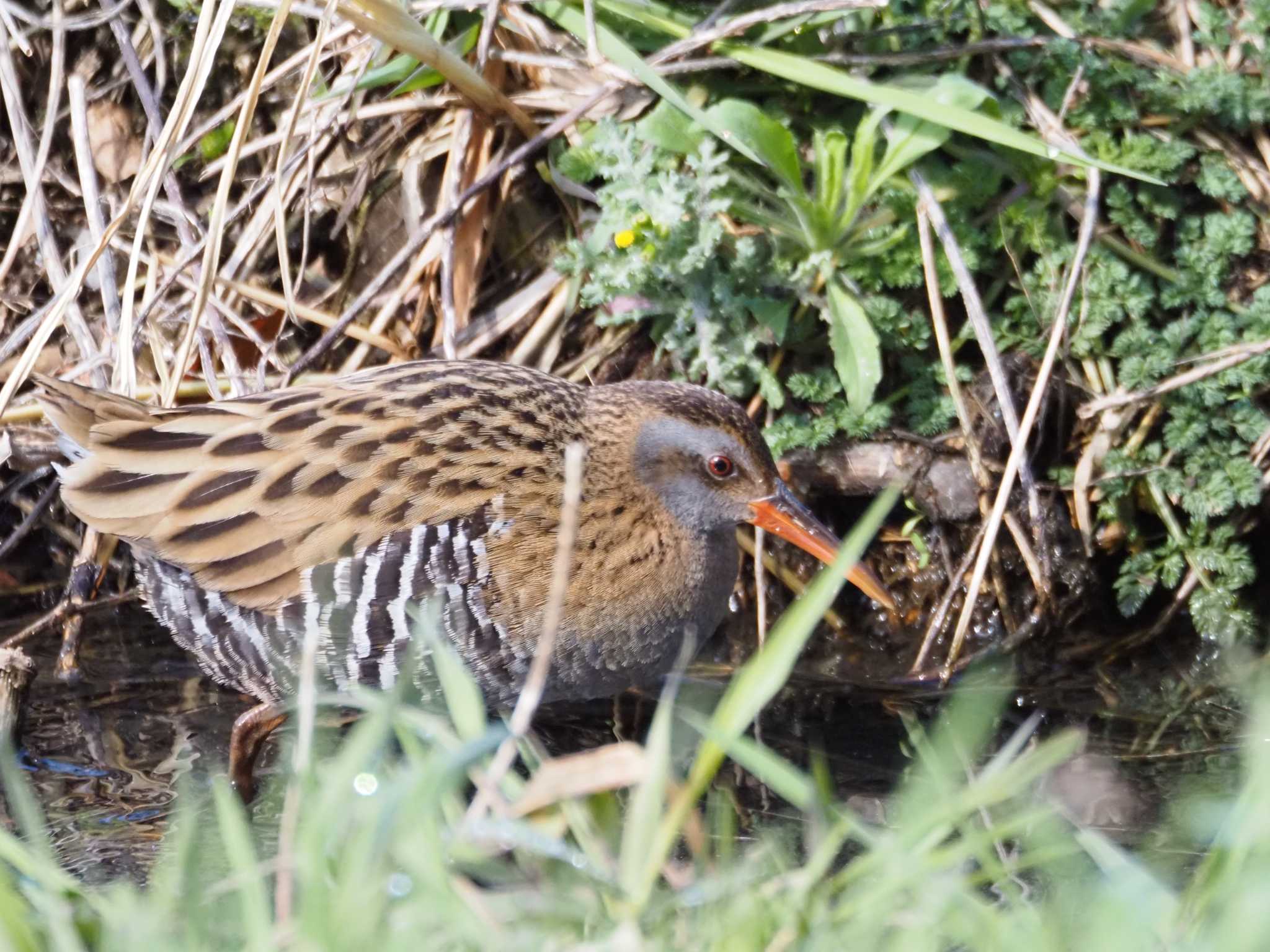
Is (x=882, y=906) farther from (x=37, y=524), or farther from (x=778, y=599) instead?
(x=37, y=524)

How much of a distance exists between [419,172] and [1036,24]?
1586mm

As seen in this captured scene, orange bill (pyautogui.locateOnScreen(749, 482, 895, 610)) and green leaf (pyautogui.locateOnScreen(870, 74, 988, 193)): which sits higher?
green leaf (pyautogui.locateOnScreen(870, 74, 988, 193))

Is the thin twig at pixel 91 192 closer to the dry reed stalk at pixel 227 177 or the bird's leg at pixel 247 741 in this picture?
the dry reed stalk at pixel 227 177

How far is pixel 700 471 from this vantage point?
321cm

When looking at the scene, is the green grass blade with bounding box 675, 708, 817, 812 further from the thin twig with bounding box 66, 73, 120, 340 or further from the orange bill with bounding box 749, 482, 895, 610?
the thin twig with bounding box 66, 73, 120, 340

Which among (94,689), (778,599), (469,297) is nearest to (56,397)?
(94,689)

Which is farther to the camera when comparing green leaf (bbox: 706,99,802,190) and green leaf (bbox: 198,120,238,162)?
green leaf (bbox: 198,120,238,162)

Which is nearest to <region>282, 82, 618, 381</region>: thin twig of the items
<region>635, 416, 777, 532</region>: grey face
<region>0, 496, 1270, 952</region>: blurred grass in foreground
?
<region>635, 416, 777, 532</region>: grey face

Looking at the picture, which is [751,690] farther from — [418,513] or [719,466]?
[719,466]

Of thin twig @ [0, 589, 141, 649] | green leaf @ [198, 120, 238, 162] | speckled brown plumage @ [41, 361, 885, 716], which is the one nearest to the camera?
speckled brown plumage @ [41, 361, 885, 716]

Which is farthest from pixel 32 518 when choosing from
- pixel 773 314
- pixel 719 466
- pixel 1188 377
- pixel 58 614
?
pixel 1188 377

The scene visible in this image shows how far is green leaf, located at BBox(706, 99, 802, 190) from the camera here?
132 inches

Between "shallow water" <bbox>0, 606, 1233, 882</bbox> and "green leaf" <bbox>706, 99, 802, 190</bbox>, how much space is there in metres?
1.15

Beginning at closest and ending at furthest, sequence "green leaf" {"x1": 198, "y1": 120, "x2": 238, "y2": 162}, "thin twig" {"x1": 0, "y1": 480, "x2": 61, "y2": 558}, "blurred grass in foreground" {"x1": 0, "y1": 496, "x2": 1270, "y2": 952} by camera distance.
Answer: "blurred grass in foreground" {"x1": 0, "y1": 496, "x2": 1270, "y2": 952}
"thin twig" {"x1": 0, "y1": 480, "x2": 61, "y2": 558}
"green leaf" {"x1": 198, "y1": 120, "x2": 238, "y2": 162}
